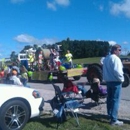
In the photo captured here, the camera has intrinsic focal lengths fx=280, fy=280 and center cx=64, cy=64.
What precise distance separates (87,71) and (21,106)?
28.9ft

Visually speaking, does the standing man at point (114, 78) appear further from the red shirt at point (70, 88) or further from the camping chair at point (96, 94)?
the red shirt at point (70, 88)

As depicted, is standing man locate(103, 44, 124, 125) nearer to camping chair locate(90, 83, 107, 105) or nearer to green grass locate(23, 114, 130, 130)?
green grass locate(23, 114, 130, 130)

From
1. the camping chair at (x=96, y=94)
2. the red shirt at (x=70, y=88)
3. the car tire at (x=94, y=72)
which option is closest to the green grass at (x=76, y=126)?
the camping chair at (x=96, y=94)

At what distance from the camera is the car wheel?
18.3ft

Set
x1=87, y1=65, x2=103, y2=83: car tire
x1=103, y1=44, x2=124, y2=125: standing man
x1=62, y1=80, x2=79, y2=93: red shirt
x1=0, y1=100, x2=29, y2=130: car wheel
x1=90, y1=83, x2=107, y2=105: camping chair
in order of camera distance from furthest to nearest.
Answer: x1=87, y1=65, x2=103, y2=83: car tire < x1=62, y1=80, x2=79, y2=93: red shirt < x1=90, y1=83, x2=107, y2=105: camping chair < x1=103, y1=44, x2=124, y2=125: standing man < x1=0, y1=100, x2=29, y2=130: car wheel

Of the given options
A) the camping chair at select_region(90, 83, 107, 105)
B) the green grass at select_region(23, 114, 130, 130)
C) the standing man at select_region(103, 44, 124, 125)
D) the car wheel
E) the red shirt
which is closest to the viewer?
the car wheel

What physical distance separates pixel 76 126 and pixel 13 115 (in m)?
1.35

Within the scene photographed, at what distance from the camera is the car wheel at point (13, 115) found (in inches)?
220

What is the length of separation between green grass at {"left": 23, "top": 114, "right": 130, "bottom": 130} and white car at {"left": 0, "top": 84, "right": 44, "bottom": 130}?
0.30 metres

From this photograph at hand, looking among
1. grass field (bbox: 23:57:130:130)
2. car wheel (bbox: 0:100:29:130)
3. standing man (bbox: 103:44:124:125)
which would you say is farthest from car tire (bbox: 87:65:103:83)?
car wheel (bbox: 0:100:29:130)

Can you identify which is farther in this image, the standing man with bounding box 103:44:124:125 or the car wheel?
the standing man with bounding box 103:44:124:125

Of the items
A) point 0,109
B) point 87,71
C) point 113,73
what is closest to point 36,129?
point 0,109

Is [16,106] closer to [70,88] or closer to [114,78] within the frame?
[114,78]

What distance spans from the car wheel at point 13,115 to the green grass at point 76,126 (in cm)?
26
